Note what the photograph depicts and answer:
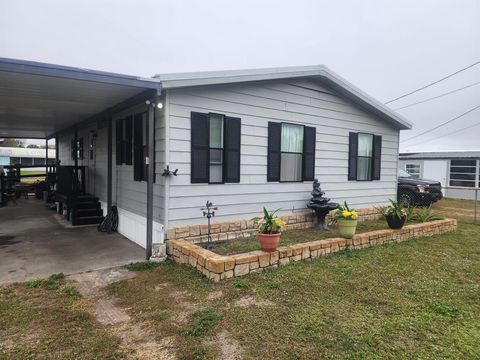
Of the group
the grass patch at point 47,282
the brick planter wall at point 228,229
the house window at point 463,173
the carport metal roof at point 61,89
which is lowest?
the grass patch at point 47,282

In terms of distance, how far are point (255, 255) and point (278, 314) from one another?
1.23m

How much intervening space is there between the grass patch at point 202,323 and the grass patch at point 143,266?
1608mm

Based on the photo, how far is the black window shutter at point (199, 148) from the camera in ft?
17.1

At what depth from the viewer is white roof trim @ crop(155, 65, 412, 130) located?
4.80 m

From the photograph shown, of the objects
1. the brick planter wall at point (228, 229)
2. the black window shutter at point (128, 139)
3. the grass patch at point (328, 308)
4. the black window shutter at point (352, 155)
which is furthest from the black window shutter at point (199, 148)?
the black window shutter at point (352, 155)

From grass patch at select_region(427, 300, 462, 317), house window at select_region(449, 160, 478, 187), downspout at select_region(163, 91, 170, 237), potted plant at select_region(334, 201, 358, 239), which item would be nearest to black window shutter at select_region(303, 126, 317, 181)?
potted plant at select_region(334, 201, 358, 239)

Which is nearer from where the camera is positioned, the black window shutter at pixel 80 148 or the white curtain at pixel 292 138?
the white curtain at pixel 292 138

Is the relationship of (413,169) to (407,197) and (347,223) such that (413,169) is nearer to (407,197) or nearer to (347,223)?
(407,197)

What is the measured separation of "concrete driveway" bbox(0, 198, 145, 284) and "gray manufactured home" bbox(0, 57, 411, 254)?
44 cm

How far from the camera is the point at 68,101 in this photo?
19.8 ft

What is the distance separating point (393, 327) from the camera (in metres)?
2.97

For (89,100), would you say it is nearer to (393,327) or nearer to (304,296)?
(304,296)

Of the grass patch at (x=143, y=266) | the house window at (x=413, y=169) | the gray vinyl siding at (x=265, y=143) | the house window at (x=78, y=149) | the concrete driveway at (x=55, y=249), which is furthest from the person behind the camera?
the house window at (x=413, y=169)

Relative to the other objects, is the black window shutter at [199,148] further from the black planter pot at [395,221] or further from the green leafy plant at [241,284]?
the black planter pot at [395,221]
